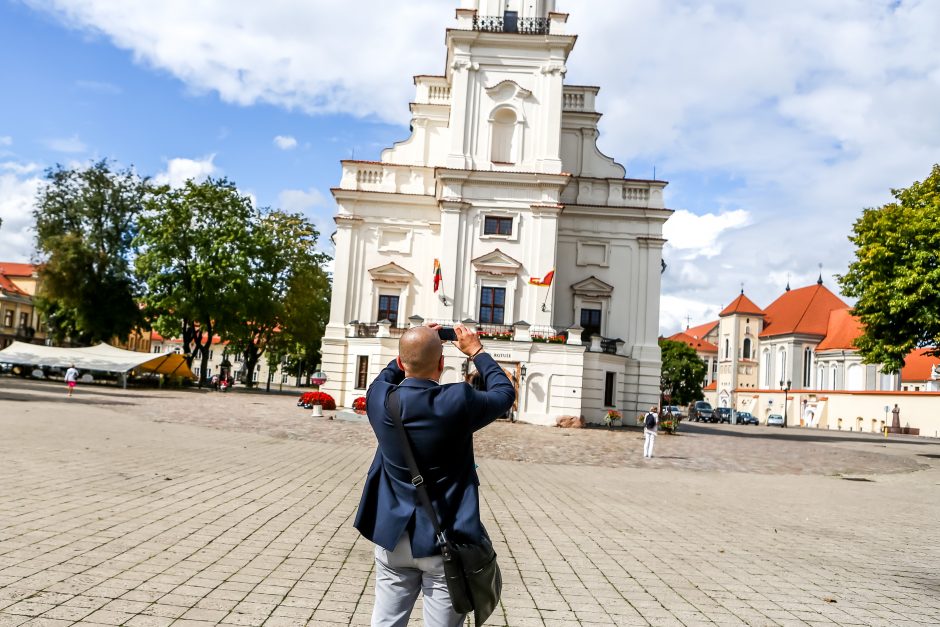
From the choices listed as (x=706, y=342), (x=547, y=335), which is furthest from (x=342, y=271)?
(x=706, y=342)

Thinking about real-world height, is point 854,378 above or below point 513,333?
below

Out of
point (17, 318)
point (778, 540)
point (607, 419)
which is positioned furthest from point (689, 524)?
point (17, 318)

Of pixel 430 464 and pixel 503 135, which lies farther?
pixel 503 135

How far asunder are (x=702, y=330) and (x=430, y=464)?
174 meters

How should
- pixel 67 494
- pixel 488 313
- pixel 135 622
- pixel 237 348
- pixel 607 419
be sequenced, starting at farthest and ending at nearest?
pixel 237 348 → pixel 488 313 → pixel 607 419 → pixel 67 494 → pixel 135 622

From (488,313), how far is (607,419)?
7969 mm

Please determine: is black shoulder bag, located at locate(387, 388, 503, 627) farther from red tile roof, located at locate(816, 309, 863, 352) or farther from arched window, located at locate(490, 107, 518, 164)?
red tile roof, located at locate(816, 309, 863, 352)

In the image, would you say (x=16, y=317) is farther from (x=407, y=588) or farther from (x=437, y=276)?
(x=407, y=588)

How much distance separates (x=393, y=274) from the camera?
4009 cm

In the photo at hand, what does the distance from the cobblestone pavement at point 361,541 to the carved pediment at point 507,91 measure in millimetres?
25954

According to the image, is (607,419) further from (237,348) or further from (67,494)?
(237,348)

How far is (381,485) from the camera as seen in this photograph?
11.6 feet

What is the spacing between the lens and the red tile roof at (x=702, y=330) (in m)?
164

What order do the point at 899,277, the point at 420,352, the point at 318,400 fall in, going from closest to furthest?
the point at 420,352
the point at 899,277
the point at 318,400
